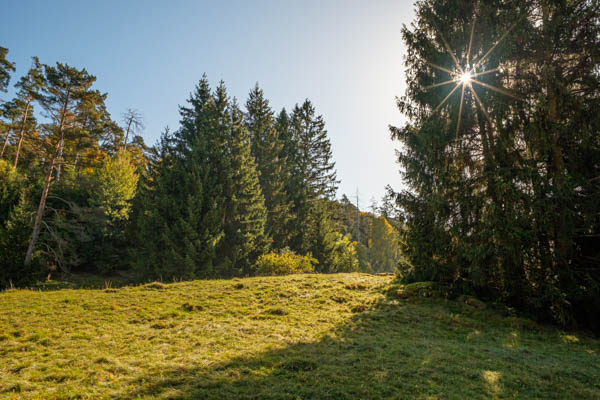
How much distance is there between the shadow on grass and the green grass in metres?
0.02

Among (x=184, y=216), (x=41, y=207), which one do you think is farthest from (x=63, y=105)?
(x=184, y=216)

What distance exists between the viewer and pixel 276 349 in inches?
219

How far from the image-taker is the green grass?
4051 mm

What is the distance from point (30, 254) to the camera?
587 inches

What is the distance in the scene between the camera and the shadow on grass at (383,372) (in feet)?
12.9

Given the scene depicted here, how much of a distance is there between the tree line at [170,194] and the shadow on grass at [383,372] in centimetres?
521

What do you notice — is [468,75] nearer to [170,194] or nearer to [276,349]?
[276,349]

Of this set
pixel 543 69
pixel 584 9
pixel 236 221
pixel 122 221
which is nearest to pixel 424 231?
pixel 543 69

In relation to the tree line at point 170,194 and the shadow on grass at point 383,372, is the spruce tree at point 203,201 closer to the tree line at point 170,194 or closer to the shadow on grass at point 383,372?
the tree line at point 170,194

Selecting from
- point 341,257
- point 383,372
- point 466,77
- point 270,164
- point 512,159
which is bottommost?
point 383,372

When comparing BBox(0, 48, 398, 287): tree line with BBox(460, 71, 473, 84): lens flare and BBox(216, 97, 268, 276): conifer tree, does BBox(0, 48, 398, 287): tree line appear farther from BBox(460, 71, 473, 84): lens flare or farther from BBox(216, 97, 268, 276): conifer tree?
BBox(460, 71, 473, 84): lens flare

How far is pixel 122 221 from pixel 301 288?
1935 centimetres

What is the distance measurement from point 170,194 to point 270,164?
989 cm

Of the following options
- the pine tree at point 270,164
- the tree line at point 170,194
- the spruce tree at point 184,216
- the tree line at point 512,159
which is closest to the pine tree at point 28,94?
the tree line at point 170,194
